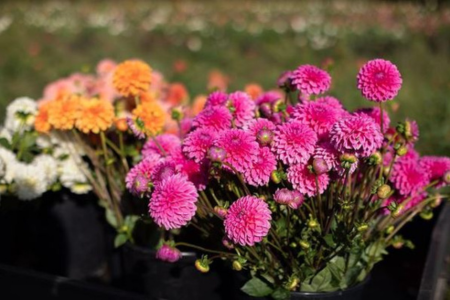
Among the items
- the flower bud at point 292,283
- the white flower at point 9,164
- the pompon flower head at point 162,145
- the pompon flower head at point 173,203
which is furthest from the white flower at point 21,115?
the flower bud at point 292,283

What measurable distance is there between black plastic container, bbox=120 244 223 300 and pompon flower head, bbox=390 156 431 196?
1.83 ft

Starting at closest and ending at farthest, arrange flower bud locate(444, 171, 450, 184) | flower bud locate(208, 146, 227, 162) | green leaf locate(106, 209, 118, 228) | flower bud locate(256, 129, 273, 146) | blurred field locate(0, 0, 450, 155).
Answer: flower bud locate(208, 146, 227, 162) → flower bud locate(256, 129, 273, 146) → flower bud locate(444, 171, 450, 184) → green leaf locate(106, 209, 118, 228) → blurred field locate(0, 0, 450, 155)

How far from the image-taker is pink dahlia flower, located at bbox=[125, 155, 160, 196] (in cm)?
139

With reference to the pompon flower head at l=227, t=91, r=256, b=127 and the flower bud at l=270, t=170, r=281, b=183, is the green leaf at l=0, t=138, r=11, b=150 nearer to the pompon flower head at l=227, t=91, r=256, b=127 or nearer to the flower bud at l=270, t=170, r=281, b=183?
the pompon flower head at l=227, t=91, r=256, b=127

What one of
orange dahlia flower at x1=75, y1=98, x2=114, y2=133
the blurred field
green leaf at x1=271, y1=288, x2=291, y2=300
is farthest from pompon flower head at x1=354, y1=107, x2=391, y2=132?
the blurred field

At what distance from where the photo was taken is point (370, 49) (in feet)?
23.9

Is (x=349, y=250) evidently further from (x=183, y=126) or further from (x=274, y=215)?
(x=183, y=126)

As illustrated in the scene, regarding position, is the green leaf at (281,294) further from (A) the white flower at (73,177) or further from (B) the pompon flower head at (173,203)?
(A) the white flower at (73,177)

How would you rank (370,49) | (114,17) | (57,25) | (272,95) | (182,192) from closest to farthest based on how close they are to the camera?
(182,192)
(272,95)
(370,49)
(57,25)
(114,17)

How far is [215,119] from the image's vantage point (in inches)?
57.9

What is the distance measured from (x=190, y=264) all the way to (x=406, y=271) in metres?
0.73

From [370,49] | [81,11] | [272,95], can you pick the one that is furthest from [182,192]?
[81,11]

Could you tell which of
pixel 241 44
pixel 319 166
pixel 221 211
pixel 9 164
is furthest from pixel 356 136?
pixel 241 44

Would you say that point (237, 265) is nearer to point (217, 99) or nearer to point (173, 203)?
point (173, 203)
